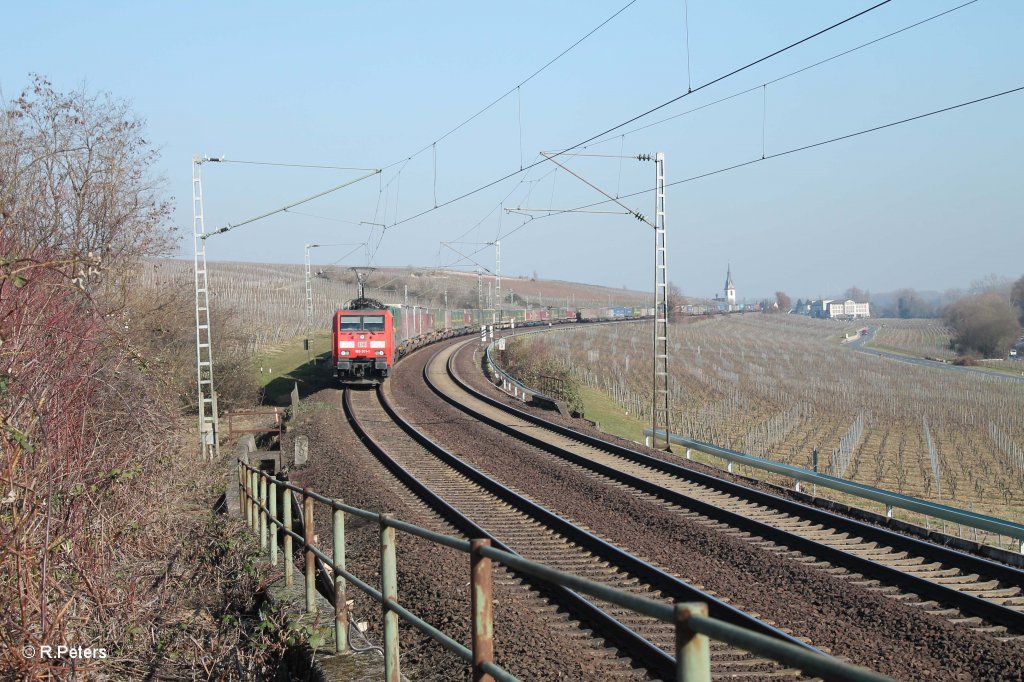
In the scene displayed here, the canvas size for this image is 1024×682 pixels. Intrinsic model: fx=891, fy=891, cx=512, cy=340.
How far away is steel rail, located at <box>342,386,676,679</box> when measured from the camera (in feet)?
21.8

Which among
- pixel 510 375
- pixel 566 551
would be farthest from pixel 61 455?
pixel 510 375

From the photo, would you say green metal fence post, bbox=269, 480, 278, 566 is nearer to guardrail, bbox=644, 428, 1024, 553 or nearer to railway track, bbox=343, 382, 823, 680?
railway track, bbox=343, 382, 823, 680

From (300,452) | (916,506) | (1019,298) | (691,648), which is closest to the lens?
(691,648)

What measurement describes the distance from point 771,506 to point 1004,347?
182ft

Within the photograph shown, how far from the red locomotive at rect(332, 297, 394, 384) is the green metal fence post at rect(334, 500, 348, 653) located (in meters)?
26.3

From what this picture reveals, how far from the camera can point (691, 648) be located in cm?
221

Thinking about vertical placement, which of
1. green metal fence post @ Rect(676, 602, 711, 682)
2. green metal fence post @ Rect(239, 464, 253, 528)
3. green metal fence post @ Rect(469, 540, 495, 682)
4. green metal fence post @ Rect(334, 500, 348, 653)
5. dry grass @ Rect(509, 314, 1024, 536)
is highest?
green metal fence post @ Rect(676, 602, 711, 682)

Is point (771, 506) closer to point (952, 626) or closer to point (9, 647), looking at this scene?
point (952, 626)

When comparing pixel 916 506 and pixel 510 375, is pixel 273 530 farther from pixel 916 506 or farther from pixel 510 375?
pixel 510 375

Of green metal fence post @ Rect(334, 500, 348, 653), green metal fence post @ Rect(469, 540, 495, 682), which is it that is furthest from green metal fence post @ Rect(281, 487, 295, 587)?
green metal fence post @ Rect(469, 540, 495, 682)

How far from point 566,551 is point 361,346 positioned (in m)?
22.4

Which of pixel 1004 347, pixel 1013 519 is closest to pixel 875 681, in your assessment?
pixel 1013 519

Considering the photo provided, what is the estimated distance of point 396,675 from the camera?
15.8 feet

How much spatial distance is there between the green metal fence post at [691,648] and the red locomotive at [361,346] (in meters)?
30.5
